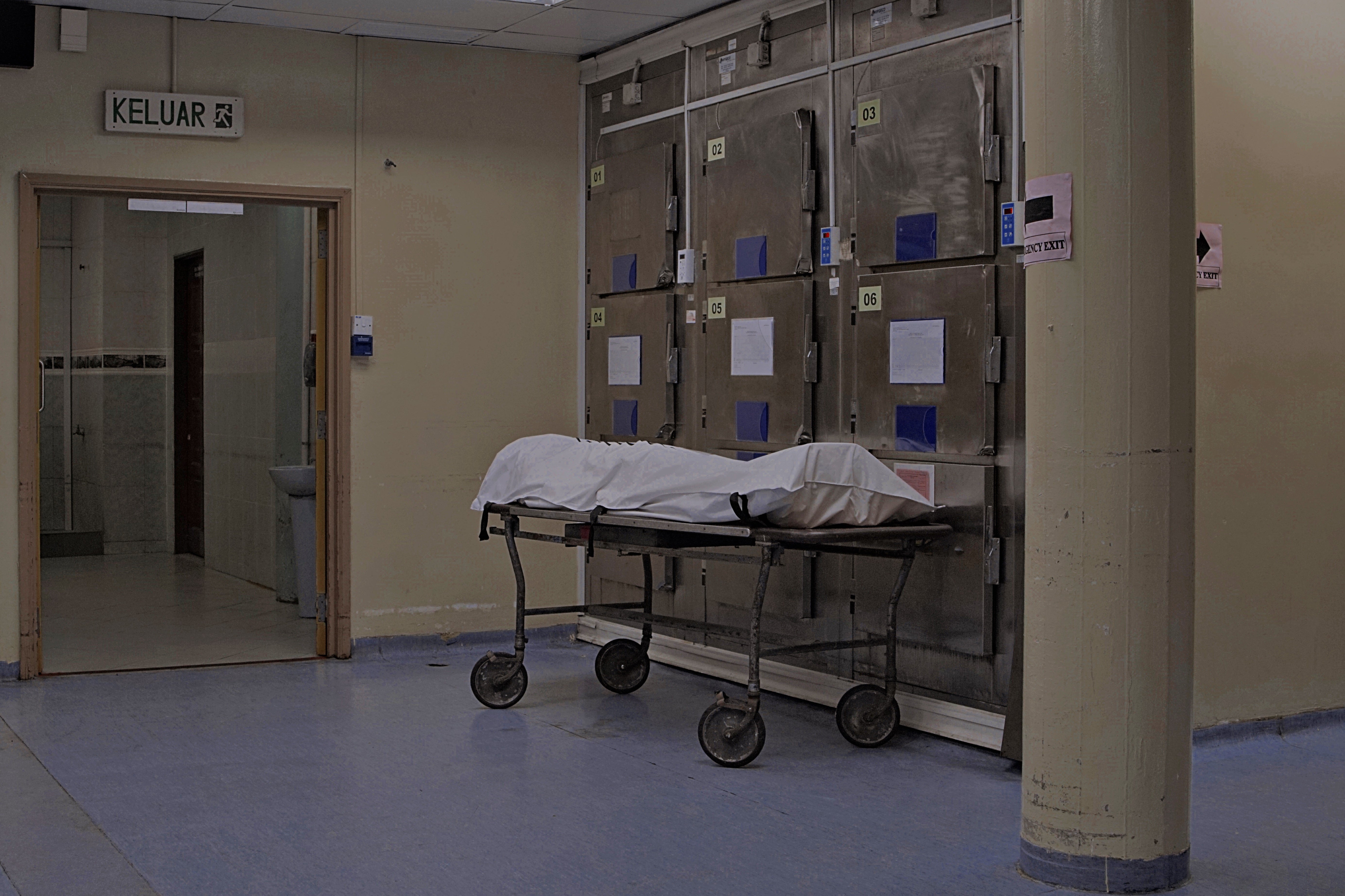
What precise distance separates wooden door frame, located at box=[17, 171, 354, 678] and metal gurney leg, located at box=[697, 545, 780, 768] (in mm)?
2493

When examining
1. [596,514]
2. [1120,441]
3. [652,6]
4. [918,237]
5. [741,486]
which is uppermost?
[652,6]

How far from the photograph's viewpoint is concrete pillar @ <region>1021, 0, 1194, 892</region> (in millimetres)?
3166

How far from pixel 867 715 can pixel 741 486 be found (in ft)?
3.12

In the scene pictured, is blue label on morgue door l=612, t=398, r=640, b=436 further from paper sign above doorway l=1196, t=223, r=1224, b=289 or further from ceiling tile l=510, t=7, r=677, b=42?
paper sign above doorway l=1196, t=223, r=1224, b=289

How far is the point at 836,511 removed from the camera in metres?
4.38

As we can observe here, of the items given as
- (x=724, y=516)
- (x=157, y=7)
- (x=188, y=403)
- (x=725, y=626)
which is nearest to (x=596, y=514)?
(x=724, y=516)

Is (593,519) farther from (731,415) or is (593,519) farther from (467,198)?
(467,198)

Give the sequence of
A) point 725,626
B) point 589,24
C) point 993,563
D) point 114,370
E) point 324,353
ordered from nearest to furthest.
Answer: point 993,563
point 725,626
point 589,24
point 324,353
point 114,370

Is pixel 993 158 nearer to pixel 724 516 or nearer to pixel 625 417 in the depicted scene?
pixel 724 516

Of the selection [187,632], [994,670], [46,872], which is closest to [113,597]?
[187,632]

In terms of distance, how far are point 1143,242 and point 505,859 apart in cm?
215

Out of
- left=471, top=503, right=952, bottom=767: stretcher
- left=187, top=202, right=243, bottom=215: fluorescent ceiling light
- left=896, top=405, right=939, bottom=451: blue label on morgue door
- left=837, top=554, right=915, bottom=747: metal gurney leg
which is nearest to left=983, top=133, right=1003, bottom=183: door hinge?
left=896, top=405, right=939, bottom=451: blue label on morgue door

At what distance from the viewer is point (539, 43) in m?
6.48

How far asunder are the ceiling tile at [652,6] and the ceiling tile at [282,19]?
41.7 inches
